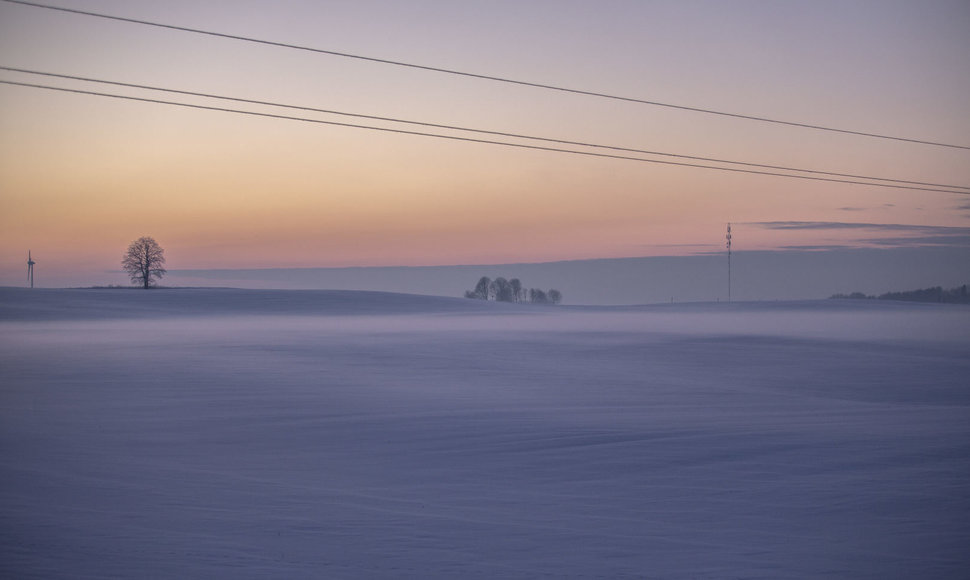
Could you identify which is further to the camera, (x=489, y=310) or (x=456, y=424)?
(x=489, y=310)

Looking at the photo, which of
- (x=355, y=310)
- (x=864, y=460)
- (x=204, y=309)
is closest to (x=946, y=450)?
(x=864, y=460)

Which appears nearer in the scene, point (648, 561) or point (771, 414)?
point (648, 561)

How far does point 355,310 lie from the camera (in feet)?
174

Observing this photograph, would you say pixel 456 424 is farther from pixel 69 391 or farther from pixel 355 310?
pixel 355 310

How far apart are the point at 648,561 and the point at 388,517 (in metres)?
2.67

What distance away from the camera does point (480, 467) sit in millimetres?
9711

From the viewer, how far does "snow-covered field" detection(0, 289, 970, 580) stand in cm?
657

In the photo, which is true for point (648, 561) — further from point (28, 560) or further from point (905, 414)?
point (905, 414)

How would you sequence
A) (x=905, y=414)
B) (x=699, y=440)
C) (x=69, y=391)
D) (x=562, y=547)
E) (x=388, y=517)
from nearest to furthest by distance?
(x=562, y=547) → (x=388, y=517) → (x=699, y=440) → (x=905, y=414) → (x=69, y=391)

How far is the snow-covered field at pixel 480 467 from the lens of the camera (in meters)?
6.57

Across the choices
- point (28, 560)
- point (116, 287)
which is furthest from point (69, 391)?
point (116, 287)

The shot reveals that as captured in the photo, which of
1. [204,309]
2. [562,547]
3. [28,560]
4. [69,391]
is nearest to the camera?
[28,560]

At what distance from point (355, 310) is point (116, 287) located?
87.5 ft

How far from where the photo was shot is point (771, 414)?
1352 cm
